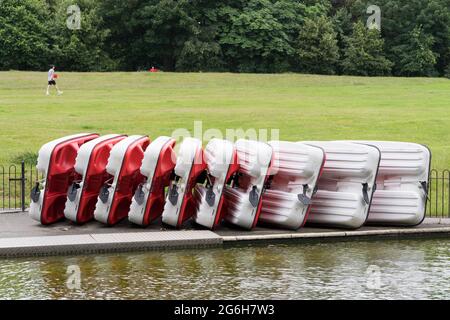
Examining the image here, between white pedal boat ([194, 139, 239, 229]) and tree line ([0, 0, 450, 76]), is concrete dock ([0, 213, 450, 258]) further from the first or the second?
tree line ([0, 0, 450, 76])

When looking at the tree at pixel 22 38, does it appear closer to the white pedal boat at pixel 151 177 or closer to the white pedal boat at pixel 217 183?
the white pedal boat at pixel 151 177

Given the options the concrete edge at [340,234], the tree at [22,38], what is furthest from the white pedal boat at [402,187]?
the tree at [22,38]

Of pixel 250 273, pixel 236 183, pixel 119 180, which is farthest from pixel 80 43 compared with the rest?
pixel 250 273

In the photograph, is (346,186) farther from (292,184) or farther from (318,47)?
(318,47)

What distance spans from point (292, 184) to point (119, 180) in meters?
3.18

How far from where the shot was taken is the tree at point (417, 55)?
7944cm

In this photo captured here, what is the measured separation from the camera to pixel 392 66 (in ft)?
262

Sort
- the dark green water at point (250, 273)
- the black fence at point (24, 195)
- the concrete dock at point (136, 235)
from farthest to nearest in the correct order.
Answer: the black fence at point (24, 195) < the concrete dock at point (136, 235) < the dark green water at point (250, 273)

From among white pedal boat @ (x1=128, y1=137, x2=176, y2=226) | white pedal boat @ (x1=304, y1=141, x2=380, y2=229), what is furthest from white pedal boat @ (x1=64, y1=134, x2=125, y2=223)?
Answer: white pedal boat @ (x1=304, y1=141, x2=380, y2=229)

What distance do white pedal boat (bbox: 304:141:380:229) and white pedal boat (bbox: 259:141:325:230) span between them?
19.0 inches

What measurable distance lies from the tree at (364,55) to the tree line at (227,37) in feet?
0.28

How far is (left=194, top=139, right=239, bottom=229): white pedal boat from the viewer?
1647 centimetres
